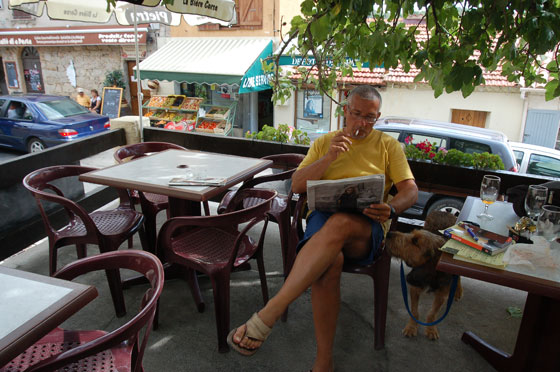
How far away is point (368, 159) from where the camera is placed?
2564 millimetres

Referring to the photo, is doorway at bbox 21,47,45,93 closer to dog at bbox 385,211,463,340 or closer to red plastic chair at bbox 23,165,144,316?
red plastic chair at bbox 23,165,144,316

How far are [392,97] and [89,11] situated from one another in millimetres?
8062

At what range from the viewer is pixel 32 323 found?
48.6 inches

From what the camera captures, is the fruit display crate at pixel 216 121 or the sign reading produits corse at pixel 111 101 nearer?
the fruit display crate at pixel 216 121

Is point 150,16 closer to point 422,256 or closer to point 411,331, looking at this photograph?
point 422,256

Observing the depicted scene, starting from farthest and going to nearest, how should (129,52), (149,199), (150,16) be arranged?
(129,52), (150,16), (149,199)

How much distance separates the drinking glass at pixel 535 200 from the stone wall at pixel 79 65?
15.0 m

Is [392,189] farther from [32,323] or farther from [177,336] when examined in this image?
[32,323]

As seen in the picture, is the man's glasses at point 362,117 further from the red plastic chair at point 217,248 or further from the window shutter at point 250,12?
the window shutter at point 250,12

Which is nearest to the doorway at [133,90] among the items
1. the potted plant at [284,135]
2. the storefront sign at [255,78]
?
the storefront sign at [255,78]

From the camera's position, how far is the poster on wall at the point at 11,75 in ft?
57.1

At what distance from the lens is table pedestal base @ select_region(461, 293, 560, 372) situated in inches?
76.2

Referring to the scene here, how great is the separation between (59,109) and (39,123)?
25.5 inches

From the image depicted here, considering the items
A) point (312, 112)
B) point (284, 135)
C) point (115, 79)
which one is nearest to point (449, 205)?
point (284, 135)
